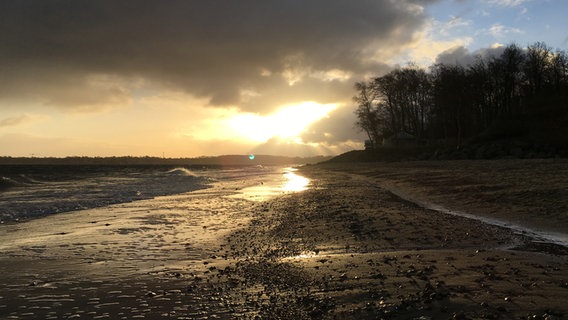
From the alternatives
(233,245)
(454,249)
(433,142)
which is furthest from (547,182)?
(433,142)

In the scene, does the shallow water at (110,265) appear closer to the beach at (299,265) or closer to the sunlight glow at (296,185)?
the beach at (299,265)

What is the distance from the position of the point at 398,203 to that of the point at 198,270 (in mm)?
12789

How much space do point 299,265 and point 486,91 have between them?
247ft

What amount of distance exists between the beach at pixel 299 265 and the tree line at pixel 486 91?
56158 millimetres

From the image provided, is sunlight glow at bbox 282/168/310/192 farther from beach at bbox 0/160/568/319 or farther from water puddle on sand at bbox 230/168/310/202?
beach at bbox 0/160/568/319

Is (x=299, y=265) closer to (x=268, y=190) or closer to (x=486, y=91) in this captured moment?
(x=268, y=190)

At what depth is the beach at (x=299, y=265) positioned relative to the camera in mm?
5520

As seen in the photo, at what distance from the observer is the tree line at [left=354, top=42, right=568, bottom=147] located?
6556 centimetres

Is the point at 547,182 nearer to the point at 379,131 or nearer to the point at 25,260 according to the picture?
the point at 25,260

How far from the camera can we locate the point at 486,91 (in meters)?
72.8

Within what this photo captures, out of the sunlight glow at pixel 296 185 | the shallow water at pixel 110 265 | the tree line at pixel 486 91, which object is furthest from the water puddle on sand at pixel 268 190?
the tree line at pixel 486 91

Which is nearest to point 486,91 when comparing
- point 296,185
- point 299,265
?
point 296,185

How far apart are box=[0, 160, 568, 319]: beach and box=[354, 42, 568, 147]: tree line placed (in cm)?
5616

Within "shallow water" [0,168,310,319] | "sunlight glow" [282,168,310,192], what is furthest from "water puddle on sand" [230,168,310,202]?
"shallow water" [0,168,310,319]
